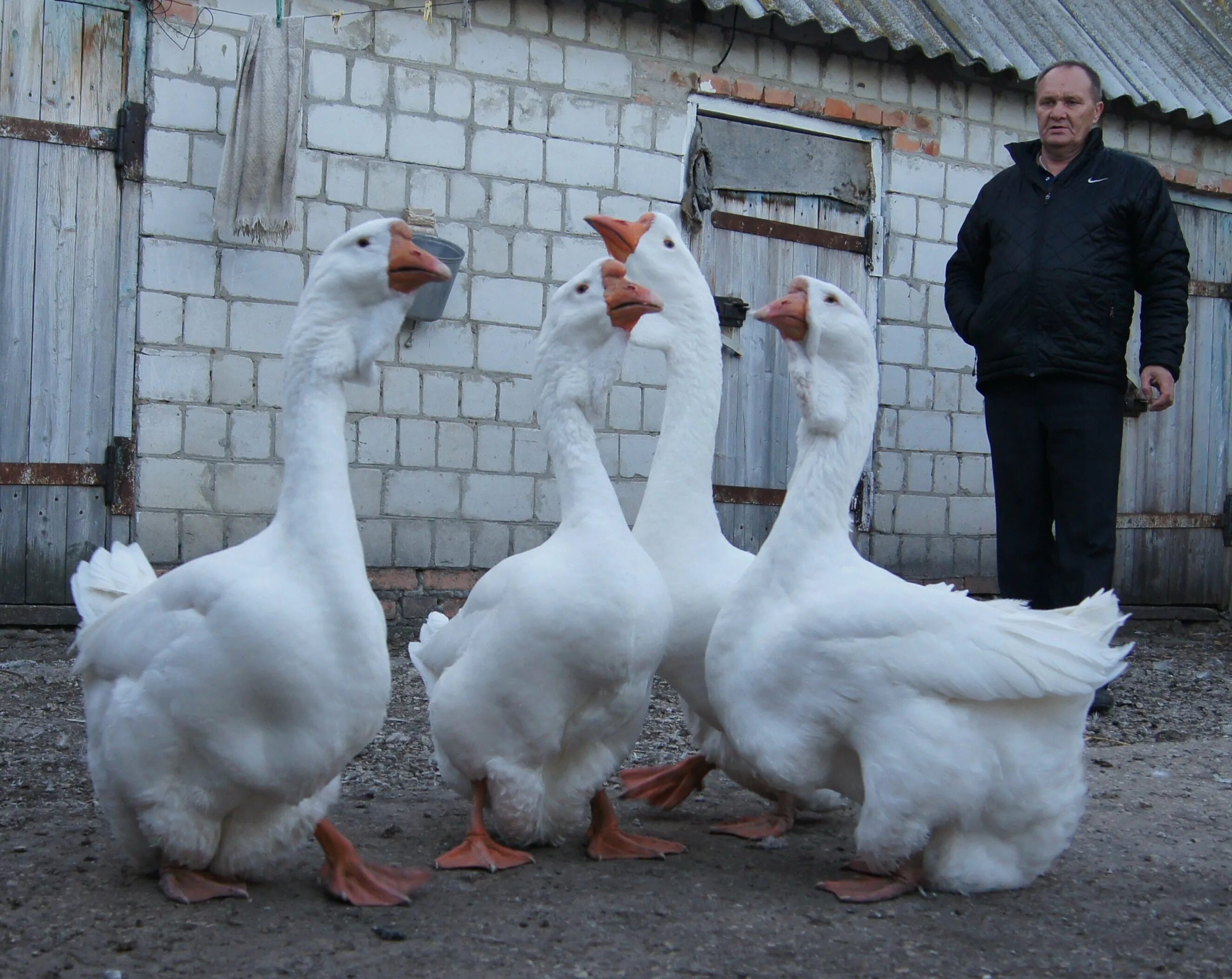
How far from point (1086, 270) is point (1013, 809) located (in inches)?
113

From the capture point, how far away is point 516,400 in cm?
788

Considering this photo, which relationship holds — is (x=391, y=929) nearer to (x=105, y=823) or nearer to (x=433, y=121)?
(x=105, y=823)

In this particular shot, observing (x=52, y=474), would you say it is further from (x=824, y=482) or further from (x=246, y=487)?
(x=824, y=482)

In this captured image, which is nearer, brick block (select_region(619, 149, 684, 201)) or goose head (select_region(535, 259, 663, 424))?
goose head (select_region(535, 259, 663, 424))

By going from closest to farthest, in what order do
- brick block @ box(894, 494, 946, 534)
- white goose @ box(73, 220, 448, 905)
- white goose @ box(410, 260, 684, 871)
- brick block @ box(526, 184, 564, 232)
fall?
1. white goose @ box(73, 220, 448, 905)
2. white goose @ box(410, 260, 684, 871)
3. brick block @ box(526, 184, 564, 232)
4. brick block @ box(894, 494, 946, 534)

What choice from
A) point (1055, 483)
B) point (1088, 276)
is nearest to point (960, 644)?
point (1055, 483)

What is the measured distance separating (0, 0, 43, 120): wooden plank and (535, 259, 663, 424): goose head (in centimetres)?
454

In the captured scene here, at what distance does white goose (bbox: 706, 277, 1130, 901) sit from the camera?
3117mm

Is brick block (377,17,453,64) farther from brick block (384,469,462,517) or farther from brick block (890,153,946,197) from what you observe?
brick block (890,153,946,197)

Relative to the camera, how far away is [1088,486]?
5.22 meters

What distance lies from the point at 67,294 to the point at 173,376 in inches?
27.8

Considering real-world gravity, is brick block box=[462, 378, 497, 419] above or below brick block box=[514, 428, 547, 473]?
above

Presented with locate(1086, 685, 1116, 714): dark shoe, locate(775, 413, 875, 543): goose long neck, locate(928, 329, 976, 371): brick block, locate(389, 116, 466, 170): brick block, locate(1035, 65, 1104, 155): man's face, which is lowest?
locate(1086, 685, 1116, 714): dark shoe

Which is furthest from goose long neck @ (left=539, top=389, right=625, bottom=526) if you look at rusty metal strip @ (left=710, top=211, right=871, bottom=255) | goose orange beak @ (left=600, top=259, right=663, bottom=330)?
rusty metal strip @ (left=710, top=211, right=871, bottom=255)
